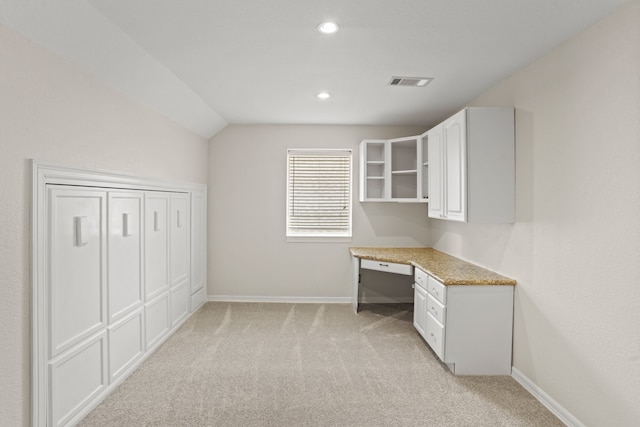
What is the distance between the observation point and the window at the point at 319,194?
497cm

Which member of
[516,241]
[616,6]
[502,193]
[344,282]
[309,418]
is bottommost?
[309,418]

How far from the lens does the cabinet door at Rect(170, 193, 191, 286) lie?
12.6 feet

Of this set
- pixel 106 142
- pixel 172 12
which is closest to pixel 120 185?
pixel 106 142

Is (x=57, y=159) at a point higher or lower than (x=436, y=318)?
higher

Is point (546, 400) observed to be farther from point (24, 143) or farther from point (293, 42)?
point (24, 143)

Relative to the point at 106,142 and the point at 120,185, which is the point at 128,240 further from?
the point at 106,142

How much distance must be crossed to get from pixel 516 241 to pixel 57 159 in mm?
3264

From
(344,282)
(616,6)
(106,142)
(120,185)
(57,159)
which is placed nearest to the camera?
(616,6)

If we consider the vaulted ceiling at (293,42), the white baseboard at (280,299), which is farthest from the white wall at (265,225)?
the vaulted ceiling at (293,42)

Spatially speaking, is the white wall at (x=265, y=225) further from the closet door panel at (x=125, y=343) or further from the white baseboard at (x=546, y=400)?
the white baseboard at (x=546, y=400)

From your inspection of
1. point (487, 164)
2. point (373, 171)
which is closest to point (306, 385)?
point (487, 164)

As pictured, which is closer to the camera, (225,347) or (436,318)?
(436,318)

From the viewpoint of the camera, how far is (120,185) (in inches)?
108

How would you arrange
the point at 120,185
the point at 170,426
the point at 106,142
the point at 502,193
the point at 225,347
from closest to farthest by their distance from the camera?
the point at 170,426, the point at 106,142, the point at 120,185, the point at 502,193, the point at 225,347
